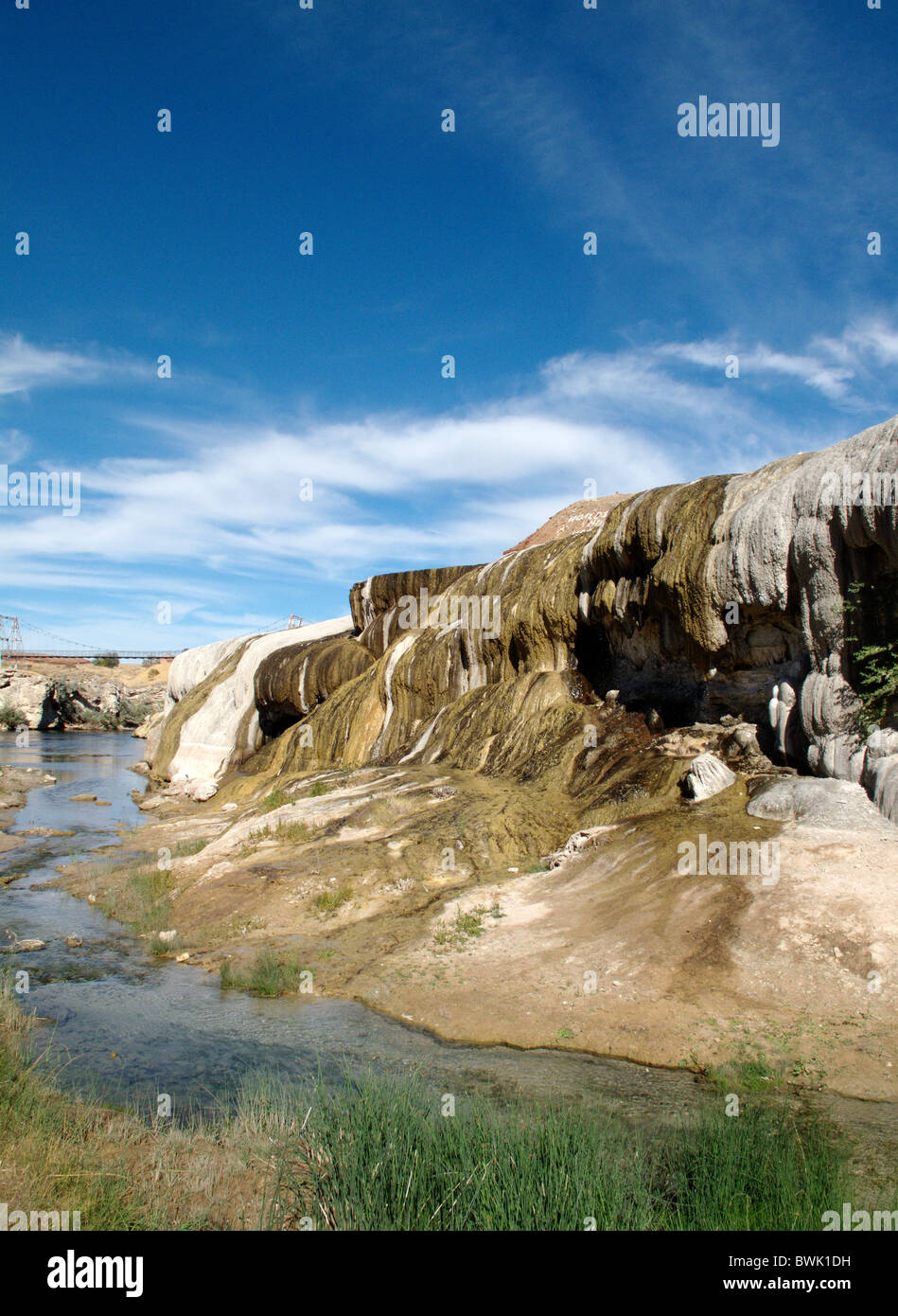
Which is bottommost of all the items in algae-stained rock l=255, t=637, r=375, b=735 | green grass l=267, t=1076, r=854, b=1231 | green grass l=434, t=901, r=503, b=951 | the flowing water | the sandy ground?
the flowing water

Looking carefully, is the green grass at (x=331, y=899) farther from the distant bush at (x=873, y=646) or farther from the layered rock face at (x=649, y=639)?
the distant bush at (x=873, y=646)

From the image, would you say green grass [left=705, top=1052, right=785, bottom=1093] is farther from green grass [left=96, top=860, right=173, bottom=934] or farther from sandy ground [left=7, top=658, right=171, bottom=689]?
sandy ground [left=7, top=658, right=171, bottom=689]

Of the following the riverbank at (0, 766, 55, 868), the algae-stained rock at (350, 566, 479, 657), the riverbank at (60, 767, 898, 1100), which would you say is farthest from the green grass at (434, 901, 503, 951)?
the algae-stained rock at (350, 566, 479, 657)

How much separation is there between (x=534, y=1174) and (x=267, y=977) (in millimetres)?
6120

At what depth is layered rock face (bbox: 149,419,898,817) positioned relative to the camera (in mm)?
11750

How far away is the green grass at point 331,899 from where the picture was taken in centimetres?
1202

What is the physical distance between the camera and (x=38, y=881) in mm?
15742

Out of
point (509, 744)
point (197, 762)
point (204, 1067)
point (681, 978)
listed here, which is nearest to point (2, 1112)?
point (204, 1067)

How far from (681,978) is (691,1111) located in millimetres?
2381

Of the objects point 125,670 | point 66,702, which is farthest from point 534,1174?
point 125,670

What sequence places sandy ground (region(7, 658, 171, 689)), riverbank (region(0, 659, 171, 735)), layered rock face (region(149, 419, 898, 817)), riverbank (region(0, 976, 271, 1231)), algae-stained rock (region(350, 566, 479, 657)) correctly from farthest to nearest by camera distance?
sandy ground (region(7, 658, 171, 689)), riverbank (region(0, 659, 171, 735)), algae-stained rock (region(350, 566, 479, 657)), layered rock face (region(149, 419, 898, 817)), riverbank (region(0, 976, 271, 1231))

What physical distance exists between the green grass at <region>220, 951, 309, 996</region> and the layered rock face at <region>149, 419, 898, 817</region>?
693 cm

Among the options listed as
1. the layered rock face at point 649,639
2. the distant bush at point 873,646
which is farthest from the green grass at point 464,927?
the distant bush at point 873,646
